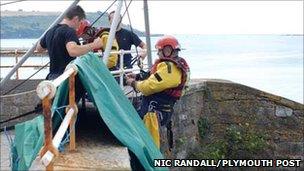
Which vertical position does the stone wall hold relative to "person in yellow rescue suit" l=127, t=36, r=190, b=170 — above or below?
below

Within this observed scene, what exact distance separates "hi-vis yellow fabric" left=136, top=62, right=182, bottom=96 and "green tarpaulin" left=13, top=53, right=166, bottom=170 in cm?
108

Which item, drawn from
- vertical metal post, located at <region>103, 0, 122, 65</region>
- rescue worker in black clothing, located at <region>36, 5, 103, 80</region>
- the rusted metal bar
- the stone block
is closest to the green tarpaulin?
rescue worker in black clothing, located at <region>36, 5, 103, 80</region>

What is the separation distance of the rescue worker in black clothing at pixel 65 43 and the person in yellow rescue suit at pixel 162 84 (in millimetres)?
643

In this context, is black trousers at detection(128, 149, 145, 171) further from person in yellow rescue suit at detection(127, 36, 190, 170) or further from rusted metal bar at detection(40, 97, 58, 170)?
person in yellow rescue suit at detection(127, 36, 190, 170)

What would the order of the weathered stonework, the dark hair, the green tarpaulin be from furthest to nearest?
the weathered stonework, the dark hair, the green tarpaulin

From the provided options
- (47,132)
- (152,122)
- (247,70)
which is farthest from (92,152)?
(247,70)

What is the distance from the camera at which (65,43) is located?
539cm

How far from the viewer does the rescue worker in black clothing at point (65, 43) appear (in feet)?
17.3

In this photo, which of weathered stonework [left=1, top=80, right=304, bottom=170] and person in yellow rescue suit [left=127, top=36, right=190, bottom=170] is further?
weathered stonework [left=1, top=80, right=304, bottom=170]

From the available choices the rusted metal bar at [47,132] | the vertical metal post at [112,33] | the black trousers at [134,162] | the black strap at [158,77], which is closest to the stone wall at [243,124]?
the vertical metal post at [112,33]

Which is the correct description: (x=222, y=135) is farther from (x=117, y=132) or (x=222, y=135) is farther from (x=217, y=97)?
(x=117, y=132)

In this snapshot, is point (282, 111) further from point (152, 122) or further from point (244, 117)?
point (152, 122)

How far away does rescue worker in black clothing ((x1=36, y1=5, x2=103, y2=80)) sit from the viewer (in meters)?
5.26

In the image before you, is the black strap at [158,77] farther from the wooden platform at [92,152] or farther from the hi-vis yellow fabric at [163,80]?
the wooden platform at [92,152]
